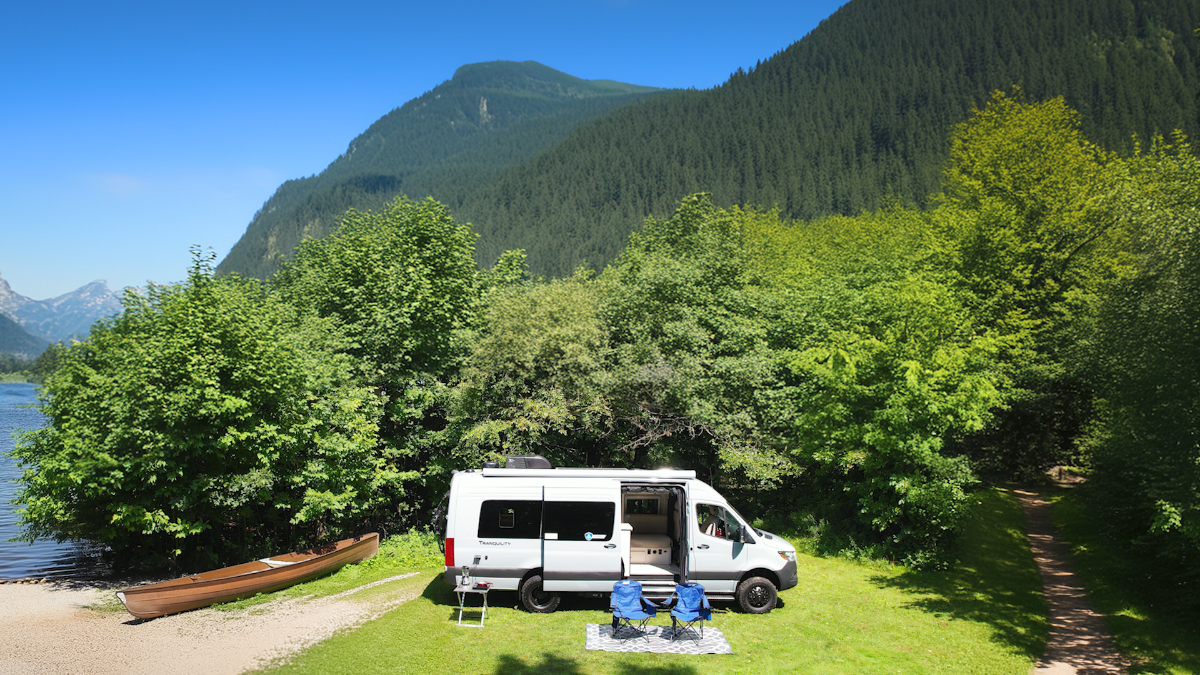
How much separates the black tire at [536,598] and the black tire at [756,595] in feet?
12.2

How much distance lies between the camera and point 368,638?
11.4 meters

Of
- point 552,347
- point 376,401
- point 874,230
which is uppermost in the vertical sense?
point 874,230

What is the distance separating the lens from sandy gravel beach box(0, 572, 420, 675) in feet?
34.2

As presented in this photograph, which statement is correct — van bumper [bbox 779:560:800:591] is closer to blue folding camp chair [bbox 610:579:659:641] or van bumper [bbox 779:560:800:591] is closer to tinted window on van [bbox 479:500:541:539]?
blue folding camp chair [bbox 610:579:659:641]

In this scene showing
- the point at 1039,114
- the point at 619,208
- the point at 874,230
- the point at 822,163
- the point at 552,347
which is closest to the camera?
the point at 552,347

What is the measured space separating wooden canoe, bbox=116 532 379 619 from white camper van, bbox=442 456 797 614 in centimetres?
537

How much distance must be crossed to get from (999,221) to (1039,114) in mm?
7680

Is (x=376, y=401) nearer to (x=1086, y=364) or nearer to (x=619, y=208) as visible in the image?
(x=1086, y=364)

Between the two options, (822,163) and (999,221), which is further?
(822,163)

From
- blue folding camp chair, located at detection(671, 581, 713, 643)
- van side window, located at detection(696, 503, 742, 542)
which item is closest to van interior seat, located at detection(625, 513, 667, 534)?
van side window, located at detection(696, 503, 742, 542)

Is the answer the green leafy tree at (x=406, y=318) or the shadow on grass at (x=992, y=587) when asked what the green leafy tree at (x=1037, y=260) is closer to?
the shadow on grass at (x=992, y=587)

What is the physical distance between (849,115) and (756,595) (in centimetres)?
10973

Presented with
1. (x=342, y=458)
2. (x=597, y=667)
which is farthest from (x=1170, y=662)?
(x=342, y=458)

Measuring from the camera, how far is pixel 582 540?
1288 cm
